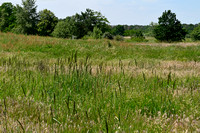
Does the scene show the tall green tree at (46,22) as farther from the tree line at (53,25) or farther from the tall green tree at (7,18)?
the tall green tree at (7,18)

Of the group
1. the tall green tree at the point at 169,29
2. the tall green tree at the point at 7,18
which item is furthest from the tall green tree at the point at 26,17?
the tall green tree at the point at 169,29

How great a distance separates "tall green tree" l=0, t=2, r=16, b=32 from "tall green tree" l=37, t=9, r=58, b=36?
11127mm

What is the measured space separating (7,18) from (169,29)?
5147cm

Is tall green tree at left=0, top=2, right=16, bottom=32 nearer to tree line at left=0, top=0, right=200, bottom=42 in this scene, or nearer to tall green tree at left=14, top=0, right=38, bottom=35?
tree line at left=0, top=0, right=200, bottom=42

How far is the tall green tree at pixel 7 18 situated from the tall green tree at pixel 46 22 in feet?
36.5

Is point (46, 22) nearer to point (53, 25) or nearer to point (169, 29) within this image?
point (53, 25)

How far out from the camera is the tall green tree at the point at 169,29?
55.5 meters

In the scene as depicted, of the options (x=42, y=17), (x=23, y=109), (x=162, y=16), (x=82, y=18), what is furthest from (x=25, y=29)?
(x=23, y=109)

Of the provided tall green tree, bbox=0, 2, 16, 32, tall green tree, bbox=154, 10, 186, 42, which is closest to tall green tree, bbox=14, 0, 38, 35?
tall green tree, bbox=0, 2, 16, 32

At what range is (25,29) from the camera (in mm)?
58094

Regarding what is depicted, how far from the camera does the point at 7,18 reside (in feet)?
218

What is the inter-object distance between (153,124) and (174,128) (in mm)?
246

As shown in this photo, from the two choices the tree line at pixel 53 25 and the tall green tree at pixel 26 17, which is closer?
the tree line at pixel 53 25

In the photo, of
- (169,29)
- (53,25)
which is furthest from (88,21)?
(169,29)
